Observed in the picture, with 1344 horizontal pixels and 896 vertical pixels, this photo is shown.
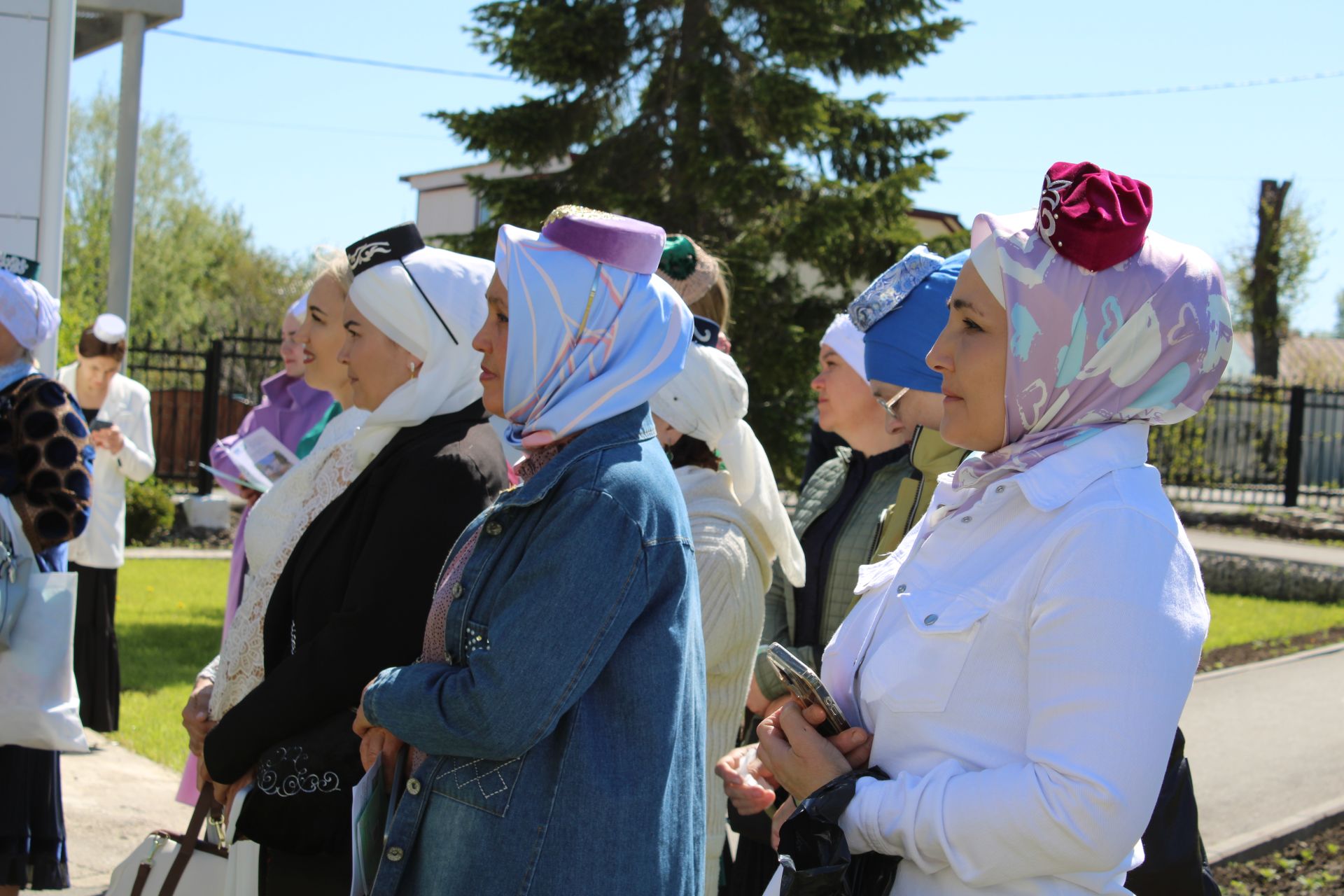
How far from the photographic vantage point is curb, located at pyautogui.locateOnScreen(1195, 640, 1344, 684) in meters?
9.43

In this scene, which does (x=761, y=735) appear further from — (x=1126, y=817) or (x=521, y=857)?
(x=1126, y=817)

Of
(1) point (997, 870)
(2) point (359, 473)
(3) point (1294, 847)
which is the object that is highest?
(2) point (359, 473)

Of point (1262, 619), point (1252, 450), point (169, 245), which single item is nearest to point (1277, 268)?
point (1252, 450)

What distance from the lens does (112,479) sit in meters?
7.42

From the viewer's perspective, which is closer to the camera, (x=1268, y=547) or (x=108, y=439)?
(x=108, y=439)

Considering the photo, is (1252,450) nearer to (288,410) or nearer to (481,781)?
(288,410)

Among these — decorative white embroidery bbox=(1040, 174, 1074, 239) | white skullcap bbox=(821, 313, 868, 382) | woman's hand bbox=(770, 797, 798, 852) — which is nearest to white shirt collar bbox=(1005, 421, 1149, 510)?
decorative white embroidery bbox=(1040, 174, 1074, 239)

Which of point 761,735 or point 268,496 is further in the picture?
point 268,496

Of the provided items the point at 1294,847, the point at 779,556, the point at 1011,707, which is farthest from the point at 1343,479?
the point at 1011,707

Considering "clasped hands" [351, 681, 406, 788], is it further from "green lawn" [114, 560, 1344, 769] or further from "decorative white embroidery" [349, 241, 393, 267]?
"green lawn" [114, 560, 1344, 769]

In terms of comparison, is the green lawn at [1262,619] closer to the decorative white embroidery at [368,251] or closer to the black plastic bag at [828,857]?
the decorative white embroidery at [368,251]

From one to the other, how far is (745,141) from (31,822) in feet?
32.1

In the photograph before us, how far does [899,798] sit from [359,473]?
1.76 m

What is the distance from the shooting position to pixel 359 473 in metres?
3.10
